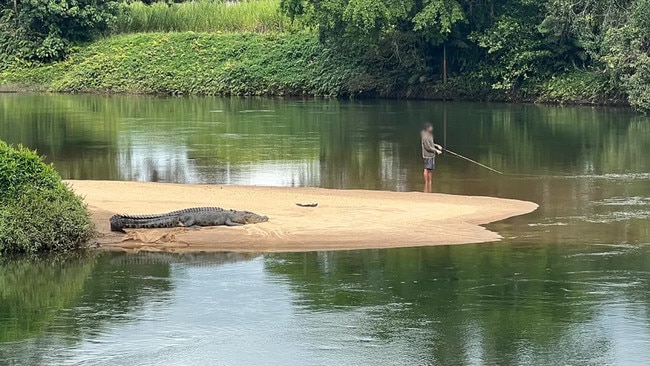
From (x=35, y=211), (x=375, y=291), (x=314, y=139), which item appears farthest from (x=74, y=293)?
(x=314, y=139)

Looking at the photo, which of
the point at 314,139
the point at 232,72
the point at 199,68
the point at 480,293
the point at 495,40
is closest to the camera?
the point at 480,293

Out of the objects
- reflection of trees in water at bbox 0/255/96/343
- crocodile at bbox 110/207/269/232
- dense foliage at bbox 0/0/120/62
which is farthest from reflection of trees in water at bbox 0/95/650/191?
dense foliage at bbox 0/0/120/62

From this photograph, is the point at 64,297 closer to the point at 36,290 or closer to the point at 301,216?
the point at 36,290

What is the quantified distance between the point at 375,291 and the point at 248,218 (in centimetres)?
429

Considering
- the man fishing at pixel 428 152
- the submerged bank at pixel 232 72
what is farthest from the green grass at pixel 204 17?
the man fishing at pixel 428 152

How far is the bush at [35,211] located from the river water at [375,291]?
0.34 m

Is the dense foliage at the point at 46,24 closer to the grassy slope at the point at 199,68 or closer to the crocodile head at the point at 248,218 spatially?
the grassy slope at the point at 199,68

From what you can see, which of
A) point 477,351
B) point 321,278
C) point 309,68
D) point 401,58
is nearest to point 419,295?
point 321,278

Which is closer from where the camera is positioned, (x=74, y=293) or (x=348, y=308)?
(x=348, y=308)

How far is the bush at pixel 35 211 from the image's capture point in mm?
16078

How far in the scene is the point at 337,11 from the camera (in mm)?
45438

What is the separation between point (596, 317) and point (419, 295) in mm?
2245

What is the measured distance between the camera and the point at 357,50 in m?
51.9

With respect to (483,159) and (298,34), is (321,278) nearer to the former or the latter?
(483,159)
